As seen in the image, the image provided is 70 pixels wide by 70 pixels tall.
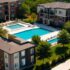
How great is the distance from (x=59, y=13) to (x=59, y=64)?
58.7 ft

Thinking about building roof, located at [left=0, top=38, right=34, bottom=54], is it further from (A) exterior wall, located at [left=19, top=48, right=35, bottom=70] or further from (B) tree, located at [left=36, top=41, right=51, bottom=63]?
(B) tree, located at [left=36, top=41, right=51, bottom=63]

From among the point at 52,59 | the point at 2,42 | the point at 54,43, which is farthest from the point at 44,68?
the point at 54,43

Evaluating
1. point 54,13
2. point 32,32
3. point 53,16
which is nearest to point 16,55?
point 32,32

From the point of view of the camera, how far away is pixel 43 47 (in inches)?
1417

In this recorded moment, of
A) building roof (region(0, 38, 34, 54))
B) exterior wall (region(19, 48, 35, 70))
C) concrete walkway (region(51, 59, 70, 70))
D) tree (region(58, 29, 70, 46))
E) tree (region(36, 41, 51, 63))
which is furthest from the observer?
tree (region(58, 29, 70, 46))

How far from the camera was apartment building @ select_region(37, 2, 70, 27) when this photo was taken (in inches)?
2003

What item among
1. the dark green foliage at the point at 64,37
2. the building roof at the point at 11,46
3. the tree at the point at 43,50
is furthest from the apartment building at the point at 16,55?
the dark green foliage at the point at 64,37

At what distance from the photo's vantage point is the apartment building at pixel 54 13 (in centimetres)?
5088

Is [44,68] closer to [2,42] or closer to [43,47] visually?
[43,47]

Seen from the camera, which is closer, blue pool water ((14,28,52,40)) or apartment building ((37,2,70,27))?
blue pool water ((14,28,52,40))

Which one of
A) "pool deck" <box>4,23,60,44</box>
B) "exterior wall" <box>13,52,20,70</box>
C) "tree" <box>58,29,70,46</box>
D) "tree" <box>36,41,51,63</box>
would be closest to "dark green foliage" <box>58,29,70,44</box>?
"tree" <box>58,29,70,46</box>

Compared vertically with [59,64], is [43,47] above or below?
above

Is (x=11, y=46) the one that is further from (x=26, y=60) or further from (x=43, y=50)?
(x=43, y=50)

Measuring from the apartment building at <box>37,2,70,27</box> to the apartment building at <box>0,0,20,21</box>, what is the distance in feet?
20.1
